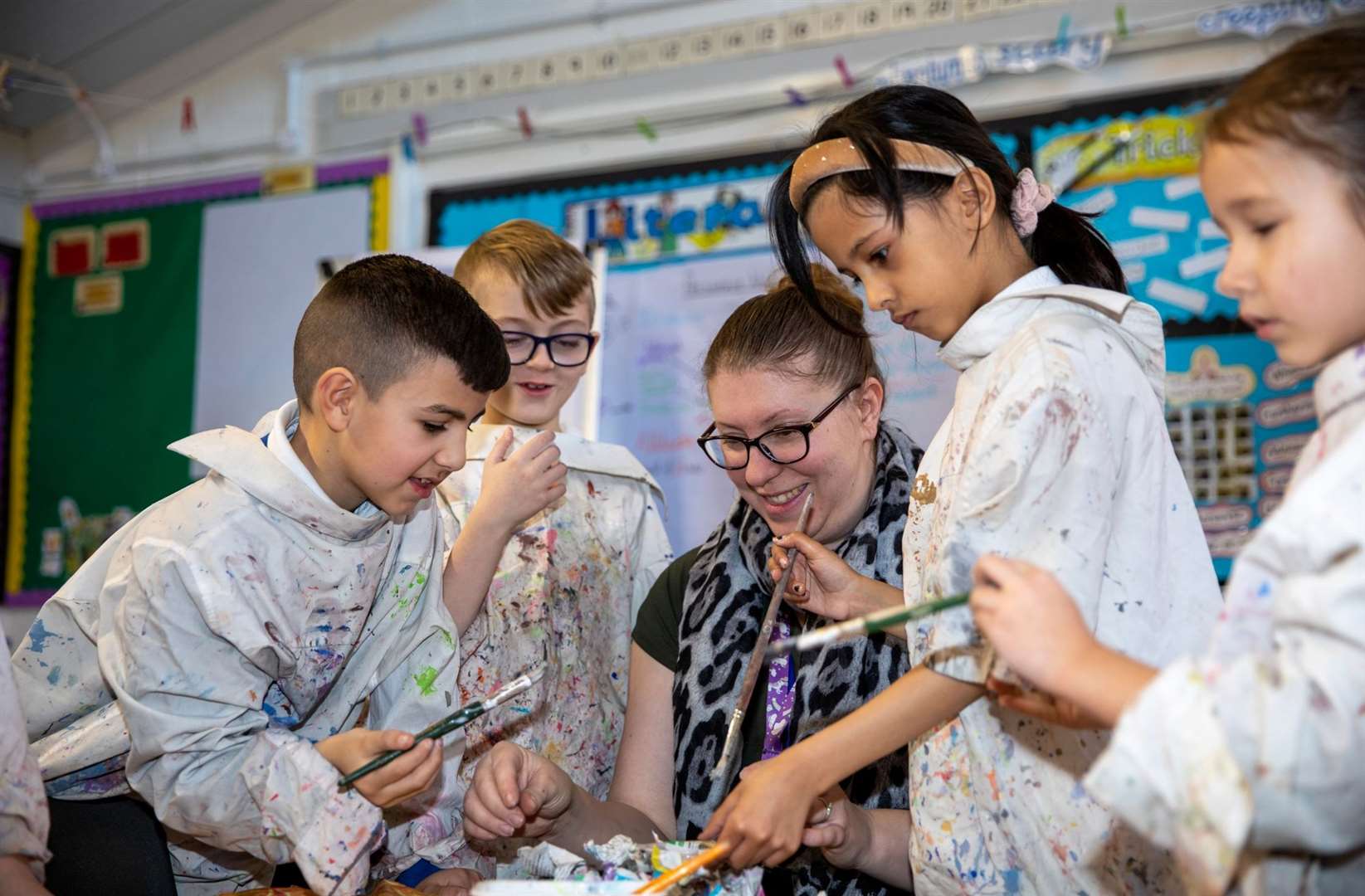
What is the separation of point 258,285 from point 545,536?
2.53 meters

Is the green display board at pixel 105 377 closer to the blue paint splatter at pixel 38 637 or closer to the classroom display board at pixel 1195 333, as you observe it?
the blue paint splatter at pixel 38 637

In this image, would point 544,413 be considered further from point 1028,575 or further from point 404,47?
point 404,47

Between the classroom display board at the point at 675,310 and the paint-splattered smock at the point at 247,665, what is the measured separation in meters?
1.81

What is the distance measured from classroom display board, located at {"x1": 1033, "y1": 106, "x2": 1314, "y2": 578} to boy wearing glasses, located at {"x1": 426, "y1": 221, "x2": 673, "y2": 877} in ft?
4.88

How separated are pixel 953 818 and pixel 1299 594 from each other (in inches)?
23.0

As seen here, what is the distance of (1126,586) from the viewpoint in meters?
1.21

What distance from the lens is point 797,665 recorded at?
72.0 inches

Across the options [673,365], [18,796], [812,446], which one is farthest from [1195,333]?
[18,796]

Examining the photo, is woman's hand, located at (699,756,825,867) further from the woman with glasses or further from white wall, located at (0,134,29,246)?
white wall, located at (0,134,29,246)

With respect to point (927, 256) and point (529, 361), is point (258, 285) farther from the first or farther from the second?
point (927, 256)

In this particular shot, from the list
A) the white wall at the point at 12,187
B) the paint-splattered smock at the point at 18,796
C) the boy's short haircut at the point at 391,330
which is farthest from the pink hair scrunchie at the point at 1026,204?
the white wall at the point at 12,187

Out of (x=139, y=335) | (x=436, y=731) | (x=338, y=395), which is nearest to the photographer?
(x=436, y=731)

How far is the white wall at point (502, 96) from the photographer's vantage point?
3143 mm

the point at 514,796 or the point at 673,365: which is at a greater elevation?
the point at 673,365
